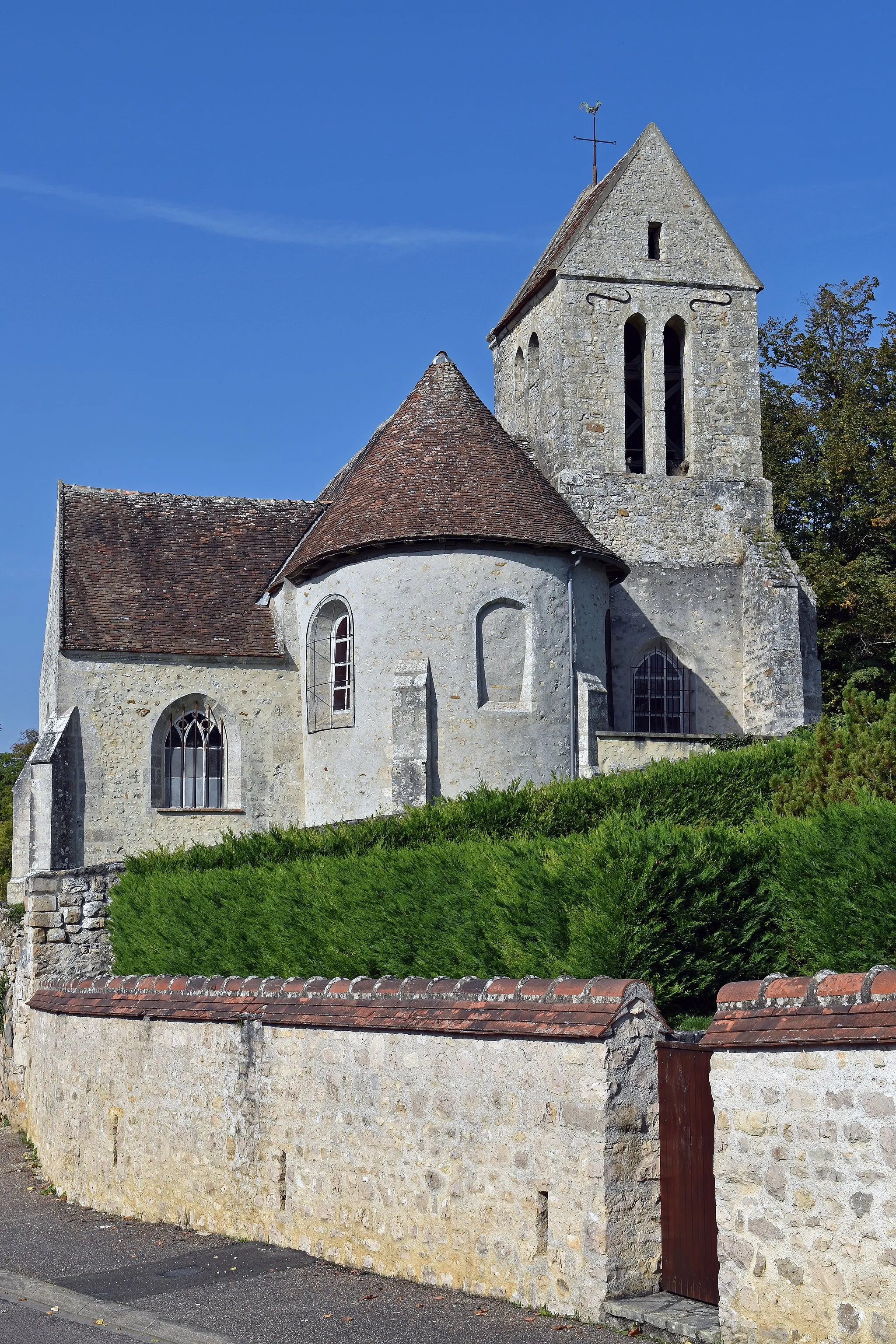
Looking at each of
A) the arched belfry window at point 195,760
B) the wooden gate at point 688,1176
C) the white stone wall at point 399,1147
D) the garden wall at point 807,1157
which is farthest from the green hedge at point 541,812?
the arched belfry window at point 195,760

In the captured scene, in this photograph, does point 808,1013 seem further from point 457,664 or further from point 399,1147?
point 457,664

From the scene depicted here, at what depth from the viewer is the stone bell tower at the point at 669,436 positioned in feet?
94.5

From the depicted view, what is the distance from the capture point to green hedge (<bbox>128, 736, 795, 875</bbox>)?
15867mm

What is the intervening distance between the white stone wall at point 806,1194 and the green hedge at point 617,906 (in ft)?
7.38

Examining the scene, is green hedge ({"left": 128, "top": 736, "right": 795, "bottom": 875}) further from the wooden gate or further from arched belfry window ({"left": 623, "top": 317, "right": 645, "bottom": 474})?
arched belfry window ({"left": 623, "top": 317, "right": 645, "bottom": 474})

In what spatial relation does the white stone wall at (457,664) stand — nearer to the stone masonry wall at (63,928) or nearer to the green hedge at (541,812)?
the green hedge at (541,812)

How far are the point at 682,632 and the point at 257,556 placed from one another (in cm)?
873

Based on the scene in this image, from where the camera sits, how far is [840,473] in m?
34.5

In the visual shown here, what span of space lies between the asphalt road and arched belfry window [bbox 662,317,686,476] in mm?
21664

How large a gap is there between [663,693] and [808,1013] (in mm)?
22044

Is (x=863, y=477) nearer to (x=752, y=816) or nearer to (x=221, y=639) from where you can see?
(x=221, y=639)

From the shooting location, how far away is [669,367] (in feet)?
103

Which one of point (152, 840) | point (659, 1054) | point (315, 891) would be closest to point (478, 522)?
point (152, 840)

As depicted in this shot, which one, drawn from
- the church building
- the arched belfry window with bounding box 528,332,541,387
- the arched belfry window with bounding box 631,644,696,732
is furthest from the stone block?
the arched belfry window with bounding box 528,332,541,387
